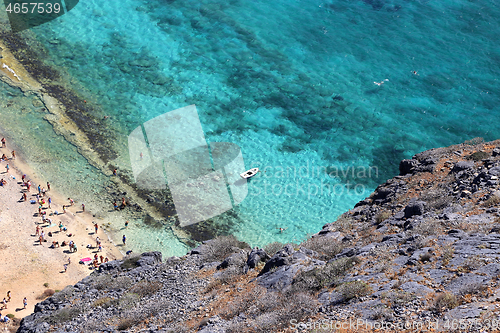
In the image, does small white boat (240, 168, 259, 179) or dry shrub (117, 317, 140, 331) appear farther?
small white boat (240, 168, 259, 179)

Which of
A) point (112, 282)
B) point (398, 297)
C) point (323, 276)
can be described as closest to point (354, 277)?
point (323, 276)

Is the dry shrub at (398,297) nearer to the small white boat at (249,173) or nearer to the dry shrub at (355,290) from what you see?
the dry shrub at (355,290)

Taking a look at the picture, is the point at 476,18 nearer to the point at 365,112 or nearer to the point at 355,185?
the point at 365,112

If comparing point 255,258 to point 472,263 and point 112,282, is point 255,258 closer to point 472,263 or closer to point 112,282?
point 112,282

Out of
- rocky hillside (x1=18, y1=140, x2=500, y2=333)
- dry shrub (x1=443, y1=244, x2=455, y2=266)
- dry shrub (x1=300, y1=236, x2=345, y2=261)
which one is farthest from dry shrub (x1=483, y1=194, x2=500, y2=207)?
dry shrub (x1=300, y1=236, x2=345, y2=261)

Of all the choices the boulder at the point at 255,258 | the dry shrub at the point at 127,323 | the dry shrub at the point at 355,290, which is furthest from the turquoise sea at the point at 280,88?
the dry shrub at the point at 355,290

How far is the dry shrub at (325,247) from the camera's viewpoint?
974 inches

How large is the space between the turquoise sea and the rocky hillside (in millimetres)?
14066

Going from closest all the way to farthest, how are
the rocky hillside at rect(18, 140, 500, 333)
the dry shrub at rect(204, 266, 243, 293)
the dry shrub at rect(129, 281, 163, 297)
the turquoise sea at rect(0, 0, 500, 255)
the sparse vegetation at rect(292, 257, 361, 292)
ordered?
1. the rocky hillside at rect(18, 140, 500, 333)
2. the sparse vegetation at rect(292, 257, 361, 292)
3. the dry shrub at rect(204, 266, 243, 293)
4. the dry shrub at rect(129, 281, 163, 297)
5. the turquoise sea at rect(0, 0, 500, 255)

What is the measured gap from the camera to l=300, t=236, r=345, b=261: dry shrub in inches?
974

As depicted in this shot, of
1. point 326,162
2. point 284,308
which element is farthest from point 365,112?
point 284,308

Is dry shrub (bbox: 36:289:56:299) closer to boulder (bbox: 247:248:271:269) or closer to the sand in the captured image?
the sand

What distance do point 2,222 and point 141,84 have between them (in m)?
21.2

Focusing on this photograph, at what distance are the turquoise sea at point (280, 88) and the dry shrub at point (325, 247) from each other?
16.3 metres
